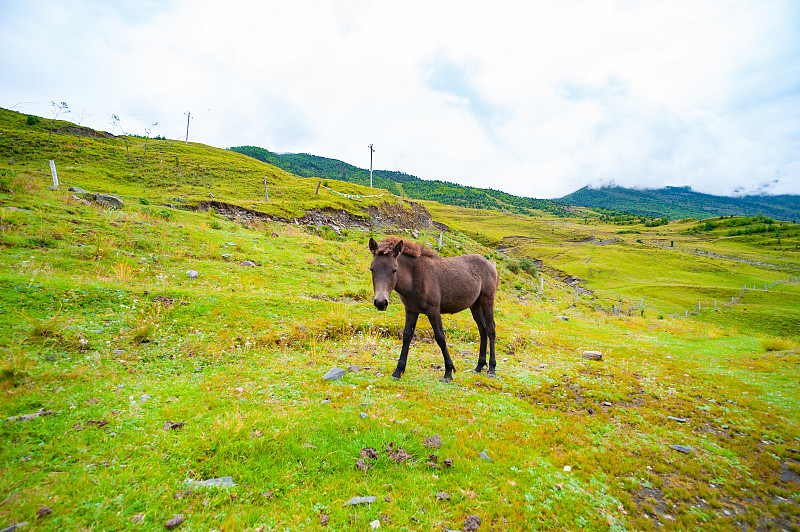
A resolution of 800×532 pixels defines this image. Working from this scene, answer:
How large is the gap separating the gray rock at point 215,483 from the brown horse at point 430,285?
391cm

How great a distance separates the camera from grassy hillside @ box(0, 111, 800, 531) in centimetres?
397

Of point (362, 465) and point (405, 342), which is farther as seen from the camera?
point (405, 342)

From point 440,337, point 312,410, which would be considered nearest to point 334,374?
point 312,410

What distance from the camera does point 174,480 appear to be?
157 inches

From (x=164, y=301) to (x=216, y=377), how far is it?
15.4 feet

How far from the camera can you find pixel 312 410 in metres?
Result: 6.05

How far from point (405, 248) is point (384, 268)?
127 centimetres

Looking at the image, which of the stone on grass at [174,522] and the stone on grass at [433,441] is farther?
the stone on grass at [433,441]

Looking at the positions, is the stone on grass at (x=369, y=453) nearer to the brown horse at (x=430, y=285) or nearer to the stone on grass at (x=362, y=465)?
the stone on grass at (x=362, y=465)

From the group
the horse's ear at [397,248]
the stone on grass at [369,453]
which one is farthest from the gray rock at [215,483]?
the horse's ear at [397,248]

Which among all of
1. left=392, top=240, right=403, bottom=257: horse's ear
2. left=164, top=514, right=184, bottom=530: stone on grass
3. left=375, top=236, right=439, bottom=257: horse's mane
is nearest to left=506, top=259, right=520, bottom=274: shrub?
left=375, top=236, right=439, bottom=257: horse's mane

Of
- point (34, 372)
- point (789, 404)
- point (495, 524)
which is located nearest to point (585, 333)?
point (789, 404)

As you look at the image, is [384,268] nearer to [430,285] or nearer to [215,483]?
[430,285]

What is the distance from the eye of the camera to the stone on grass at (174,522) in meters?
3.39
